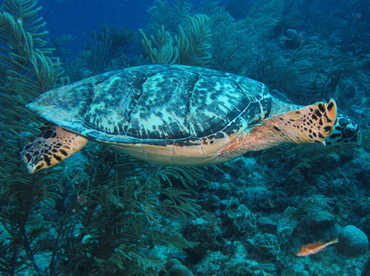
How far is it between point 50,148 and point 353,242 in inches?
170

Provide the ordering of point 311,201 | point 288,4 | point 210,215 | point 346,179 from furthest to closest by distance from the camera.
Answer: point 288,4 → point 346,179 → point 311,201 → point 210,215

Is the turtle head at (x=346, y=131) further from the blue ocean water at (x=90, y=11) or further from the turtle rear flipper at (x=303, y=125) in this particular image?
the blue ocean water at (x=90, y=11)

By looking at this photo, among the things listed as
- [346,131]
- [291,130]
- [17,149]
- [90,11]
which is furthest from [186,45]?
[90,11]

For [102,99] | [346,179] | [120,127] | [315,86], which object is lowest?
[346,179]

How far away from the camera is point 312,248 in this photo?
3227 mm

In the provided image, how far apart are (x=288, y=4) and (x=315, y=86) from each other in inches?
601

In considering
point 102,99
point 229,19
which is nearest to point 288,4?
point 229,19

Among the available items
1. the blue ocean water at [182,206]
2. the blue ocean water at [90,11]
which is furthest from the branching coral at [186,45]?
the blue ocean water at [90,11]

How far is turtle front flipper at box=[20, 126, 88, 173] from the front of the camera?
2.43 metres

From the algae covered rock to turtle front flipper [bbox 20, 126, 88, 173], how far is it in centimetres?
398

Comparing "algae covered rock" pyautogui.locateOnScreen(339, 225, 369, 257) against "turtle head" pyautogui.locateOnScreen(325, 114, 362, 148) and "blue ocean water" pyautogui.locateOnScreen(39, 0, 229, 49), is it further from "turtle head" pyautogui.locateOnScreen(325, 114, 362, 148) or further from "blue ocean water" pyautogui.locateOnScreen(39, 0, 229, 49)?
"blue ocean water" pyautogui.locateOnScreen(39, 0, 229, 49)

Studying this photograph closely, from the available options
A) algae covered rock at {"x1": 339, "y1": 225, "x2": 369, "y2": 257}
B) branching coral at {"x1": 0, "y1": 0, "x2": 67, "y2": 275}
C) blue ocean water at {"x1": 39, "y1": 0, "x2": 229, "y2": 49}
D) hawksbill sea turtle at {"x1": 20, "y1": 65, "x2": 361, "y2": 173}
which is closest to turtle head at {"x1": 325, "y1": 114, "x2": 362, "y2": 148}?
hawksbill sea turtle at {"x1": 20, "y1": 65, "x2": 361, "y2": 173}

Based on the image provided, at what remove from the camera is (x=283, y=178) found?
4.82 meters

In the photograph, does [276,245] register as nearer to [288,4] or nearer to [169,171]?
[169,171]
